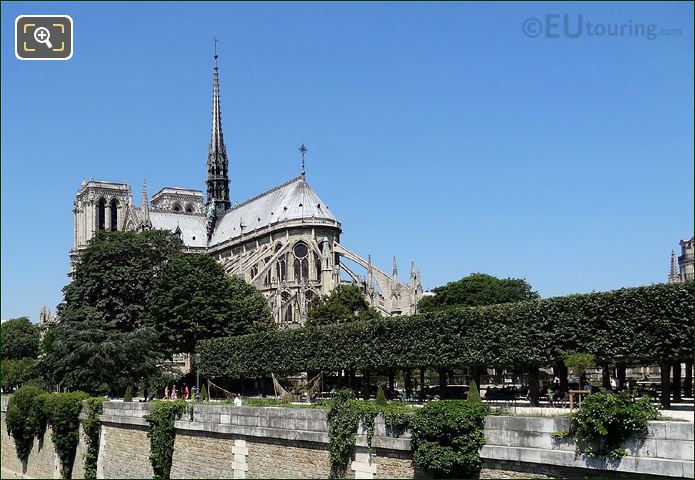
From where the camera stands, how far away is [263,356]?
155ft

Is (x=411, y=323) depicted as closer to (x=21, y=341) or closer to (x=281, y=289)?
(x=281, y=289)

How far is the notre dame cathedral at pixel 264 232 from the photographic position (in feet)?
304

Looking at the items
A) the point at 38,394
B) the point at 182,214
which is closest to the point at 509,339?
the point at 38,394

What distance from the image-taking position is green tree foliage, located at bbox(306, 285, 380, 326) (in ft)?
215

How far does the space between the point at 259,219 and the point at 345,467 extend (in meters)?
88.7

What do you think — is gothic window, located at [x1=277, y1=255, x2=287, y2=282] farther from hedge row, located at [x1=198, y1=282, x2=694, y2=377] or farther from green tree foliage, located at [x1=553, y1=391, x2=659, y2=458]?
green tree foliage, located at [x1=553, y1=391, x2=659, y2=458]

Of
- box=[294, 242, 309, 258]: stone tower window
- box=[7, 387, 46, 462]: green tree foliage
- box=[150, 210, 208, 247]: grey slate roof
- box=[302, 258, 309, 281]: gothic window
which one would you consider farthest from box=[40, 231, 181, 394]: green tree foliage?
box=[150, 210, 208, 247]: grey slate roof

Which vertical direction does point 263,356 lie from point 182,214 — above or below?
below

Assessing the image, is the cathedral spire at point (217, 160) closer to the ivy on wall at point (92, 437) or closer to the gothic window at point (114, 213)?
the gothic window at point (114, 213)

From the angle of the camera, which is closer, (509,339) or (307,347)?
(509,339)

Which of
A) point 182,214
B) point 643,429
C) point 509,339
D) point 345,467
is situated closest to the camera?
point 643,429

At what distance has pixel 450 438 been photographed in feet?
67.8

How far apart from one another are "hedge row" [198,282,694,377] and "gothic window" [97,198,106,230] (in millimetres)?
97217

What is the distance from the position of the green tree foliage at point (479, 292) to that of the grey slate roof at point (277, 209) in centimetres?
1828
